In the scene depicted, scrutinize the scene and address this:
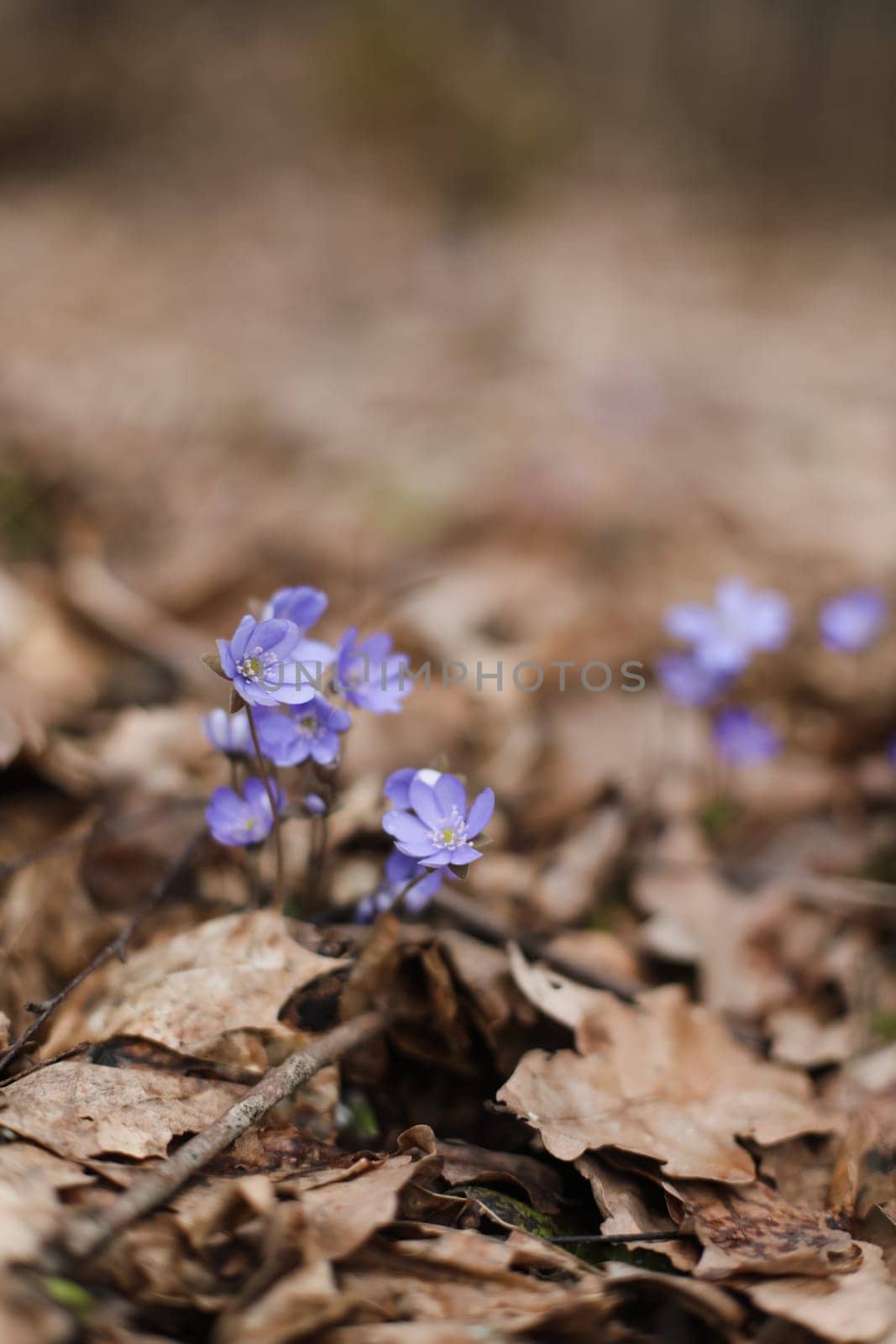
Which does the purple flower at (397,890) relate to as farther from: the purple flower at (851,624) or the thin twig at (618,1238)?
the purple flower at (851,624)

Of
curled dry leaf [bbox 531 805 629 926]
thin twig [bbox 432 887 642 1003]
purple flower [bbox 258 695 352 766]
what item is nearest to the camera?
purple flower [bbox 258 695 352 766]

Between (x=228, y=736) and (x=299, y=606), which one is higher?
(x=299, y=606)

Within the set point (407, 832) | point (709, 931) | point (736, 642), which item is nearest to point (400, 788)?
point (407, 832)

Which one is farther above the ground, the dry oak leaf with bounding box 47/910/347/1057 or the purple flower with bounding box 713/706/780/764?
the purple flower with bounding box 713/706/780/764

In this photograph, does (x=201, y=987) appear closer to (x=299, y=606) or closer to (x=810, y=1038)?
(x=299, y=606)

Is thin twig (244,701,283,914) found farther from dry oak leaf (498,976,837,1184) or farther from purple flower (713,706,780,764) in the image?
purple flower (713,706,780,764)

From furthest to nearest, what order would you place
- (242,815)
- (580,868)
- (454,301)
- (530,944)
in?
(454,301) < (580,868) < (530,944) < (242,815)

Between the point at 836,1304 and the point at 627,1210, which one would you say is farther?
the point at 627,1210

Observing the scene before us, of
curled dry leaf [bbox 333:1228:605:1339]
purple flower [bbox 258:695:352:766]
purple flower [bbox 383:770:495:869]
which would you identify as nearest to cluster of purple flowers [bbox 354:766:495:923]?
purple flower [bbox 383:770:495:869]
